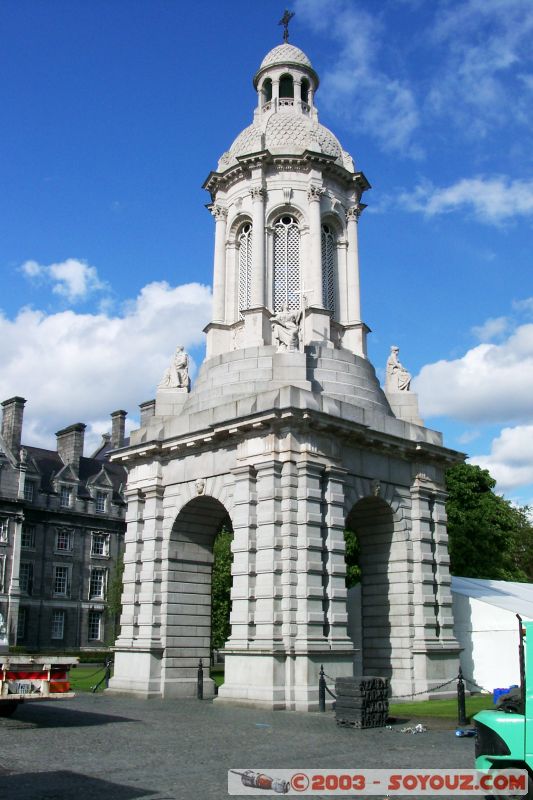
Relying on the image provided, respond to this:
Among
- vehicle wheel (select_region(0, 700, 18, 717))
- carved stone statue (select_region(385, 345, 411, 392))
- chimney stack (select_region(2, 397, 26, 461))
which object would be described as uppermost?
Answer: chimney stack (select_region(2, 397, 26, 461))

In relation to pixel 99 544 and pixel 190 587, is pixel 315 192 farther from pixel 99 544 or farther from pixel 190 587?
pixel 99 544

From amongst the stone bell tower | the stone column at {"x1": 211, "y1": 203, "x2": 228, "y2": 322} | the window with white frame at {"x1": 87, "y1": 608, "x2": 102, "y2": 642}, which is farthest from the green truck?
the window with white frame at {"x1": 87, "y1": 608, "x2": 102, "y2": 642}

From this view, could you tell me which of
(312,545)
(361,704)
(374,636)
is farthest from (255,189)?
(361,704)

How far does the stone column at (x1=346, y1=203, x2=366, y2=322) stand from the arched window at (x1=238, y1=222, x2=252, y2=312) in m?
4.11

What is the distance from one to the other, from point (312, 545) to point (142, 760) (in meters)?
10.7

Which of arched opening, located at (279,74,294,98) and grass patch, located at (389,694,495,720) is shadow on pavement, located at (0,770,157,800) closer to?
grass patch, located at (389,694,495,720)

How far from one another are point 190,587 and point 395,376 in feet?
37.4

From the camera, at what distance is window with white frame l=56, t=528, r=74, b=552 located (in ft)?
221

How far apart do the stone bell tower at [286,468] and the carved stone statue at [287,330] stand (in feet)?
0.23

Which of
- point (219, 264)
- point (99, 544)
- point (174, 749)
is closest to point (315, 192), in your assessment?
point (219, 264)

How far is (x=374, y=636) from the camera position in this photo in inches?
1112

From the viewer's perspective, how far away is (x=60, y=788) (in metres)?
11.4

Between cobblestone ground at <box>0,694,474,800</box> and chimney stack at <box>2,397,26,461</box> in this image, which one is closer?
cobblestone ground at <box>0,694,474,800</box>

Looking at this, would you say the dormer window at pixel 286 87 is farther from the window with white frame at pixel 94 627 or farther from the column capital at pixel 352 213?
the window with white frame at pixel 94 627
